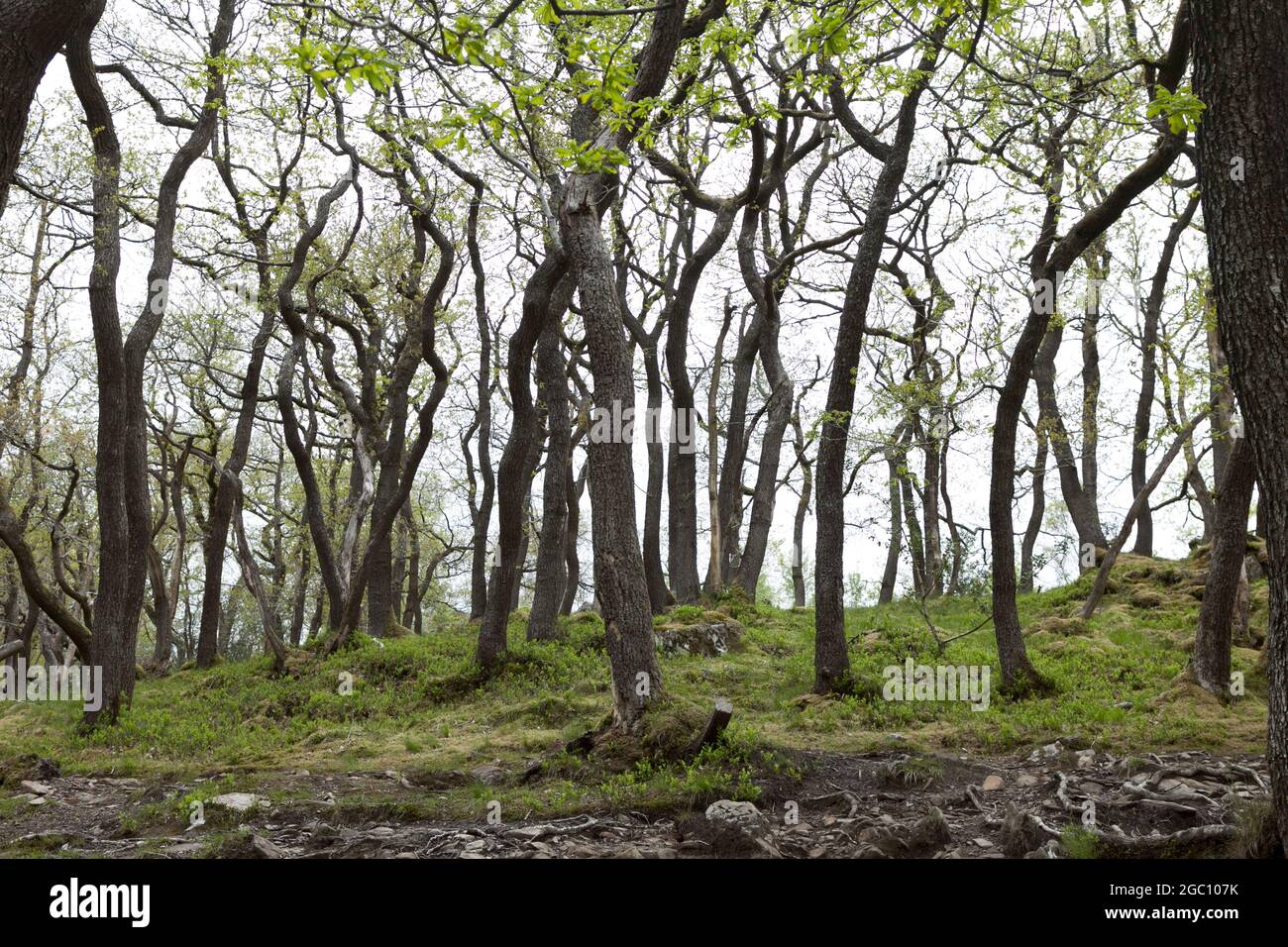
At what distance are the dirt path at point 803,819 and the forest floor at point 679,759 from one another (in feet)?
0.09

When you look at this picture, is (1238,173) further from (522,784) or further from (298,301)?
(298,301)

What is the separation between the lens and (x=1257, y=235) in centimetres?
456

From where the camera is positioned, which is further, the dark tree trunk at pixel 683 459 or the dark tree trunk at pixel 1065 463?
the dark tree trunk at pixel 1065 463

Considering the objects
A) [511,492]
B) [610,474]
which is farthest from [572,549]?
[610,474]

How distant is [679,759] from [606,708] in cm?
331

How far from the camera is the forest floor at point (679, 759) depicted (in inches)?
262

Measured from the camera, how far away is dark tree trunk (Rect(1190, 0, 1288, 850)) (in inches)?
173

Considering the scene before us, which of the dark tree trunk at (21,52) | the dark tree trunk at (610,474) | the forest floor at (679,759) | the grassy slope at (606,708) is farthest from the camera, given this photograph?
the dark tree trunk at (610,474)

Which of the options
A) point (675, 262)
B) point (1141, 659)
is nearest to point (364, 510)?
point (675, 262)

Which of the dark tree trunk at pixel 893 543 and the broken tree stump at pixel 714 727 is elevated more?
the dark tree trunk at pixel 893 543

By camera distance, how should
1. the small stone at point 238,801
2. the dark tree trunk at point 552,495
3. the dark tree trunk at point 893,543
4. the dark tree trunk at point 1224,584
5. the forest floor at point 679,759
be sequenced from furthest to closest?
the dark tree trunk at point 893,543 < the dark tree trunk at point 552,495 < the dark tree trunk at point 1224,584 < the small stone at point 238,801 < the forest floor at point 679,759

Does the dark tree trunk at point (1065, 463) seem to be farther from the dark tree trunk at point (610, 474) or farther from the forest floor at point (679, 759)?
the dark tree trunk at point (610, 474)

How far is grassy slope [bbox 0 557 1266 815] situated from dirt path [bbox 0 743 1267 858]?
1.63 ft

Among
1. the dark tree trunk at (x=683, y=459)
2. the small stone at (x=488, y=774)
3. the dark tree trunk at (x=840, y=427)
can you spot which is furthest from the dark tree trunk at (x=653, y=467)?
the small stone at (x=488, y=774)
